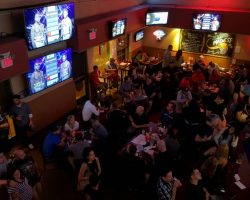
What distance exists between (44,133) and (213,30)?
6801 millimetres

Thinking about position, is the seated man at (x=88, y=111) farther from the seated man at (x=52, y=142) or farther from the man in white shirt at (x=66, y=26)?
the man in white shirt at (x=66, y=26)

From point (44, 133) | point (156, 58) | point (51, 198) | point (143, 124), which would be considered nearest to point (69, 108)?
point (44, 133)

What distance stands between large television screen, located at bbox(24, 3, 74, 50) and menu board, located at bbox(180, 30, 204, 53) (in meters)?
5.94

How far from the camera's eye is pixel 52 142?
566 centimetres

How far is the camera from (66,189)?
19.3 ft

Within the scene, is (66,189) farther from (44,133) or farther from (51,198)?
(44,133)

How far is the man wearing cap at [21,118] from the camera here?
629 cm

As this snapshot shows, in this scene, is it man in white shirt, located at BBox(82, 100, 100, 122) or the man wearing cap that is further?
man in white shirt, located at BBox(82, 100, 100, 122)

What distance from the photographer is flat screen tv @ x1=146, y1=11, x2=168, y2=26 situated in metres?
10.5

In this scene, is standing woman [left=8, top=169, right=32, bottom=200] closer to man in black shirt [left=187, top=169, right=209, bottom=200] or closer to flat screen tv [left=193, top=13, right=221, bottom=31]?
man in black shirt [left=187, top=169, right=209, bottom=200]

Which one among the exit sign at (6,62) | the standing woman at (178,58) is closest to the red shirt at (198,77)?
the standing woman at (178,58)

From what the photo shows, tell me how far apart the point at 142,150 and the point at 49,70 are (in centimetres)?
334

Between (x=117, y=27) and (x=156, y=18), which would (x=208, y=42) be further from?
(x=117, y=27)

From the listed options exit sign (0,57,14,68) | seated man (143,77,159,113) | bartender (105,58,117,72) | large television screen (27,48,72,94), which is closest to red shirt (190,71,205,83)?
seated man (143,77,159,113)
